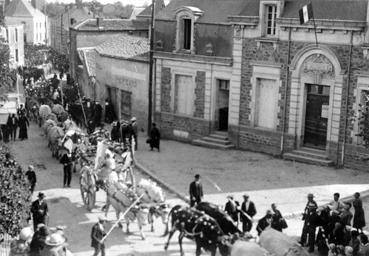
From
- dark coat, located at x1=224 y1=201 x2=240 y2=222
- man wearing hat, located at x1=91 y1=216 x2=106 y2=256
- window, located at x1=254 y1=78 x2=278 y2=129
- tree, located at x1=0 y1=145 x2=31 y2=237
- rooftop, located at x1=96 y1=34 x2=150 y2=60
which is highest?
rooftop, located at x1=96 y1=34 x2=150 y2=60

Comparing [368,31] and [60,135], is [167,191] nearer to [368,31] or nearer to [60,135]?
[60,135]

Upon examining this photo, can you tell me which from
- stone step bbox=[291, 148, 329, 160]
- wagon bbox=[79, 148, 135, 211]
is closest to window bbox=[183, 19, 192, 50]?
stone step bbox=[291, 148, 329, 160]

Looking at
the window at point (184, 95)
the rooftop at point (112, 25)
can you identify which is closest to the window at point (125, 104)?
the window at point (184, 95)

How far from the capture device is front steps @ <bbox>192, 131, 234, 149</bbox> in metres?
27.3

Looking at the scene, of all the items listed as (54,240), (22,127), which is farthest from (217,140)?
(54,240)

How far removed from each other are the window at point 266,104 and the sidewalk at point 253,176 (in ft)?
4.64

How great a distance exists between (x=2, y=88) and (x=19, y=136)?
433 centimetres

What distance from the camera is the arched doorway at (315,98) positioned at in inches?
938

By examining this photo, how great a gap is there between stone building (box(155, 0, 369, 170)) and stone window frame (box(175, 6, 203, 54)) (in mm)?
47

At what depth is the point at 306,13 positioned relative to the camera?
2298 centimetres

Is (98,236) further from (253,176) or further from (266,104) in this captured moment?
(266,104)

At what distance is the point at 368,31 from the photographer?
73.7 ft

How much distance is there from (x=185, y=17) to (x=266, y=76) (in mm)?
5776

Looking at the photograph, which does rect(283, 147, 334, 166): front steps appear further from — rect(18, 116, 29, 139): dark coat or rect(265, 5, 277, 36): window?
rect(18, 116, 29, 139): dark coat
